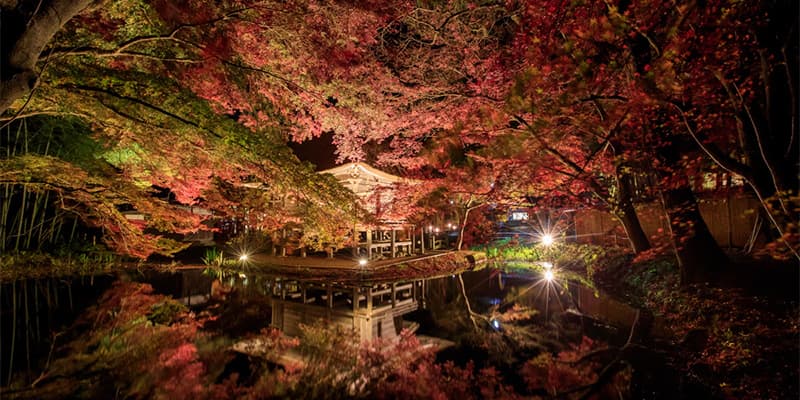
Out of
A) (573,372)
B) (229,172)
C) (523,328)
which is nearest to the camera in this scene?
(573,372)

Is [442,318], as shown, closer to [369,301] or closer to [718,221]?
[369,301]

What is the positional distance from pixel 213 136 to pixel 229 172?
5.81 feet

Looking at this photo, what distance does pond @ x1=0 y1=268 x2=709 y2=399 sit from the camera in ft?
13.9

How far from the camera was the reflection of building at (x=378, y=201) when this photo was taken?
12.1 meters

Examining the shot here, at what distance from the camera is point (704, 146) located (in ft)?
14.5

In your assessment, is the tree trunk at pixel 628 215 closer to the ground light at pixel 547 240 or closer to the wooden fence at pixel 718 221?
the wooden fence at pixel 718 221

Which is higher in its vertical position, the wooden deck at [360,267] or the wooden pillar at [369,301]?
the wooden deck at [360,267]

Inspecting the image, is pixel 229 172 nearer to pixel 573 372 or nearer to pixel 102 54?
pixel 102 54

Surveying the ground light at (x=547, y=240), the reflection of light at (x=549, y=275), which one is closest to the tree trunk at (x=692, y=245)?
the reflection of light at (x=549, y=275)

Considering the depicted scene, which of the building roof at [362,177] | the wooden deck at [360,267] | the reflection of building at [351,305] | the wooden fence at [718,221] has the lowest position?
the reflection of building at [351,305]

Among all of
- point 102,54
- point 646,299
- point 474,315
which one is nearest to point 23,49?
point 102,54

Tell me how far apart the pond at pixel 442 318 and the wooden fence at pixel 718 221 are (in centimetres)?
319

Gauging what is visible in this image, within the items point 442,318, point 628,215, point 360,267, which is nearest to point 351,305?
point 442,318

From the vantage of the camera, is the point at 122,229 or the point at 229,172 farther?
the point at 122,229
